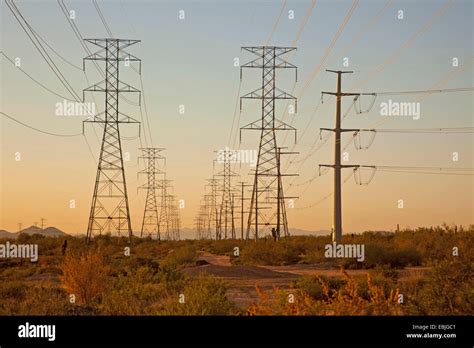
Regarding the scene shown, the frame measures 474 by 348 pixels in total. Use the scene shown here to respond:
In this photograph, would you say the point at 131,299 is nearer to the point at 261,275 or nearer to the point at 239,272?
the point at 261,275

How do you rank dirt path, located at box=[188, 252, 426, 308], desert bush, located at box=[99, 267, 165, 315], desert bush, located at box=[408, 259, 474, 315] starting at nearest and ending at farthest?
desert bush, located at box=[408, 259, 474, 315], desert bush, located at box=[99, 267, 165, 315], dirt path, located at box=[188, 252, 426, 308]

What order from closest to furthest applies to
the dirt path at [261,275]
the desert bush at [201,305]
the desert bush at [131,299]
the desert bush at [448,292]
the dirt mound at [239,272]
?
1. the desert bush at [201,305]
2. the desert bush at [448,292]
3. the desert bush at [131,299]
4. the dirt path at [261,275]
5. the dirt mound at [239,272]

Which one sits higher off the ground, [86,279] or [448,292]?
[448,292]

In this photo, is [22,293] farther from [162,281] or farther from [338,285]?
[338,285]

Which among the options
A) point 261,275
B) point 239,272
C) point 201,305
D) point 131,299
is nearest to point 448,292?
point 201,305

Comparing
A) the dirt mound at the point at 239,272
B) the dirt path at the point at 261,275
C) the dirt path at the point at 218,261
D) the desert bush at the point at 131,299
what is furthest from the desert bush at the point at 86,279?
the dirt path at the point at 218,261

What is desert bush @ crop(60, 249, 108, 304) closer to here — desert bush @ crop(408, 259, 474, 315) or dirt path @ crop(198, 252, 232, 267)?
desert bush @ crop(408, 259, 474, 315)

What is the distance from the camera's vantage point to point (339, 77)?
2165 inches

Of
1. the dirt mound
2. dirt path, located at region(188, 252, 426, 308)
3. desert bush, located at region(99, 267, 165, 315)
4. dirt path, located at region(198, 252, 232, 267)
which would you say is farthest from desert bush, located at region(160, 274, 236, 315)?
dirt path, located at region(198, 252, 232, 267)

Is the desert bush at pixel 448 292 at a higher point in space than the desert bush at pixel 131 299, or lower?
higher

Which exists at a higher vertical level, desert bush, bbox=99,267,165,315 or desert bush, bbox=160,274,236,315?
desert bush, bbox=160,274,236,315

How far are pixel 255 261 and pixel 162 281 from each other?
26.4 metres

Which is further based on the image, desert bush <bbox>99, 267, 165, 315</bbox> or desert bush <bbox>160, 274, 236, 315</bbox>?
desert bush <bbox>99, 267, 165, 315</bbox>

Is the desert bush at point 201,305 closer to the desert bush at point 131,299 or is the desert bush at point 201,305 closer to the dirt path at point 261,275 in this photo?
the desert bush at point 131,299
